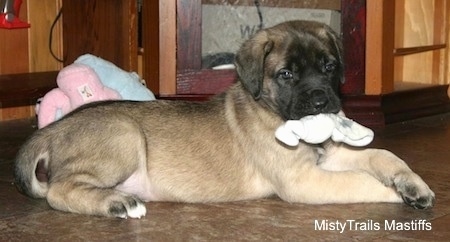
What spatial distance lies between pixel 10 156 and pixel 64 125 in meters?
1.07

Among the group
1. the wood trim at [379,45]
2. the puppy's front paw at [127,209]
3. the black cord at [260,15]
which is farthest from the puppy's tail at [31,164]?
the wood trim at [379,45]

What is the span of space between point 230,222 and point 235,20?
2.12 meters

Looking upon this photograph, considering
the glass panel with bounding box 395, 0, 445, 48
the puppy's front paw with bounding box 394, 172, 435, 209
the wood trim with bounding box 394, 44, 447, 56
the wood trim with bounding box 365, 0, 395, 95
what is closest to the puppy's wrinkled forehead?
the puppy's front paw with bounding box 394, 172, 435, 209

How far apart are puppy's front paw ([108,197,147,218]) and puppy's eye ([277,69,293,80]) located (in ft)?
2.18

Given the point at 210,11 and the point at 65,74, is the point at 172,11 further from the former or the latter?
the point at 65,74

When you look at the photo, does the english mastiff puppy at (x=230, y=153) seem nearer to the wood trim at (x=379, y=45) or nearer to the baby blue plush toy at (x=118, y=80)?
the baby blue plush toy at (x=118, y=80)

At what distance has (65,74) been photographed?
3.87 metres

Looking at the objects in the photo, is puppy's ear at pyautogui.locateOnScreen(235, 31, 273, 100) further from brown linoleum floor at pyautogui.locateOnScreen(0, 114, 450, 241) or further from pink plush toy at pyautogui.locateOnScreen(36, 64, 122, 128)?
pink plush toy at pyautogui.locateOnScreen(36, 64, 122, 128)

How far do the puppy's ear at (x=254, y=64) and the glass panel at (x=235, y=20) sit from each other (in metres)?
1.58

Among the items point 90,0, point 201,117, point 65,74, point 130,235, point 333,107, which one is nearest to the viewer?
point 130,235

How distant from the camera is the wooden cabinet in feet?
15.2

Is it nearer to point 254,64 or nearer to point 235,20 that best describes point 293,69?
point 254,64

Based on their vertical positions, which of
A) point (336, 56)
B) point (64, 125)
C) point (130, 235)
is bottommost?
point (130, 235)

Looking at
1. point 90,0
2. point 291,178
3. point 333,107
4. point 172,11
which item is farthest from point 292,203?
point 90,0
